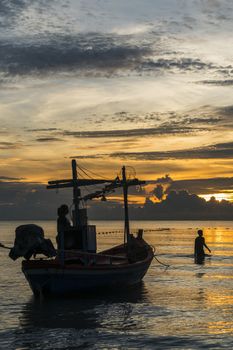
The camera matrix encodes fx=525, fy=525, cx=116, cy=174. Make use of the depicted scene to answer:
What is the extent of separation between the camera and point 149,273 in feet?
130

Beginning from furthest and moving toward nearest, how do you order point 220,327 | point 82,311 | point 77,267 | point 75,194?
point 75,194
point 77,267
point 82,311
point 220,327

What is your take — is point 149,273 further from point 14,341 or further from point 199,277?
point 14,341

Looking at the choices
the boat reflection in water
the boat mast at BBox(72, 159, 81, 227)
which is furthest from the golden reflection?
the boat mast at BBox(72, 159, 81, 227)

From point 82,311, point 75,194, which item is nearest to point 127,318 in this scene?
point 82,311

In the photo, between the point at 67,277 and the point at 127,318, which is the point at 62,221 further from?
the point at 127,318

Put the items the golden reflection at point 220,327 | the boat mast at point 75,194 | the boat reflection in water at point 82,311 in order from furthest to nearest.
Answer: the boat mast at point 75,194 < the boat reflection in water at point 82,311 < the golden reflection at point 220,327

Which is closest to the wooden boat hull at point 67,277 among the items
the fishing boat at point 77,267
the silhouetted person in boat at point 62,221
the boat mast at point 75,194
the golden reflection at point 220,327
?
the fishing boat at point 77,267

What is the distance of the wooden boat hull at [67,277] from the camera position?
2430 cm

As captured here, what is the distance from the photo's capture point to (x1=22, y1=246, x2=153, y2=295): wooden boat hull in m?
24.3

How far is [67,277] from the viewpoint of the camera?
2483 centimetres

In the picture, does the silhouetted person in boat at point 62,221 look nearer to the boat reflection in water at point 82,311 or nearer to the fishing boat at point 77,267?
the fishing boat at point 77,267

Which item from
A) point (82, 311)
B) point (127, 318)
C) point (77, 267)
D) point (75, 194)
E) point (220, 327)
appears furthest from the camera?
point (75, 194)

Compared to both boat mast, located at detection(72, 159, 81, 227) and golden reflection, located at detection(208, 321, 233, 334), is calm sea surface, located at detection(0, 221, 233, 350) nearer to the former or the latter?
golden reflection, located at detection(208, 321, 233, 334)

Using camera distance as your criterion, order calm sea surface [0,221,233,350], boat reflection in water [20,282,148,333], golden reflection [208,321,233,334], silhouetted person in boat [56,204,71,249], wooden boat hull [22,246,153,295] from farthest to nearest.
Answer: silhouetted person in boat [56,204,71,249]
wooden boat hull [22,246,153,295]
boat reflection in water [20,282,148,333]
golden reflection [208,321,233,334]
calm sea surface [0,221,233,350]
